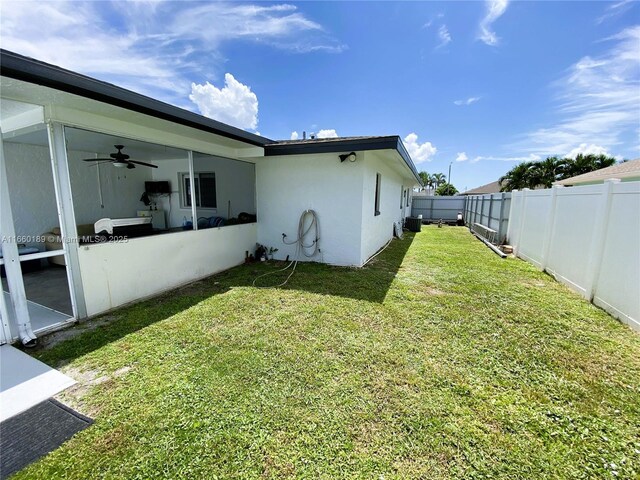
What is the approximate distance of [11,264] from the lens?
2963 millimetres

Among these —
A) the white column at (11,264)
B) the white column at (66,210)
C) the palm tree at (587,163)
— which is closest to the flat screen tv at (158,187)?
the white column at (66,210)

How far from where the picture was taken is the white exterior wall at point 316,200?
238 inches

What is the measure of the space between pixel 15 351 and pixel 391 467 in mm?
4003

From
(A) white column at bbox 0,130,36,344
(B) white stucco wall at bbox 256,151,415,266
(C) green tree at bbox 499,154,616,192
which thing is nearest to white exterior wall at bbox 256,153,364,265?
(B) white stucco wall at bbox 256,151,415,266

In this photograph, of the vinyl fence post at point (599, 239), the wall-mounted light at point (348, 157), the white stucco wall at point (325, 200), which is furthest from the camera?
the white stucco wall at point (325, 200)

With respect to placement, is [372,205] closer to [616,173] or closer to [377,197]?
[377,197]

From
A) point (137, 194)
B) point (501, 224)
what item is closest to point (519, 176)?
point (501, 224)

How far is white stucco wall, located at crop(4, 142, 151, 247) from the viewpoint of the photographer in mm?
5551

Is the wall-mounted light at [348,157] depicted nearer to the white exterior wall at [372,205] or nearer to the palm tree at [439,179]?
the white exterior wall at [372,205]

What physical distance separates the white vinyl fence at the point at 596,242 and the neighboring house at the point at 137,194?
349cm

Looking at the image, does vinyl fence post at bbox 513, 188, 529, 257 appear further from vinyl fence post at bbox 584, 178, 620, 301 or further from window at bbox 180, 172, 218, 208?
window at bbox 180, 172, 218, 208

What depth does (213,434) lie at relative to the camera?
1791 mm

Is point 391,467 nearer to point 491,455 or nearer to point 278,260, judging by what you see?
point 491,455

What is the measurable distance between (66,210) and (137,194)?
5.20m
